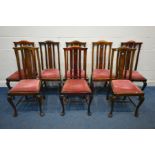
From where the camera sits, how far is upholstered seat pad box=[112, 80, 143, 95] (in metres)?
2.23

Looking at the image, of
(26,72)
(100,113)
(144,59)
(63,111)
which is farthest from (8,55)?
(144,59)

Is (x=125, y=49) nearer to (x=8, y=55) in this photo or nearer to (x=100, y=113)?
(x=100, y=113)

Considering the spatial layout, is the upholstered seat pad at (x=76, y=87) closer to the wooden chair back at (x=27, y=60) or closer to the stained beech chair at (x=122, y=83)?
the stained beech chair at (x=122, y=83)

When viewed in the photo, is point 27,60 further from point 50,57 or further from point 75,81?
point 75,81

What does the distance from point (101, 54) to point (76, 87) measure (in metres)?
0.98

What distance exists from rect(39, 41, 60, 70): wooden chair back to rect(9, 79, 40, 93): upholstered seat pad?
1.99 feet

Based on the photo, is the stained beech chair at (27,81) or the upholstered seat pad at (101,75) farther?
the upholstered seat pad at (101,75)

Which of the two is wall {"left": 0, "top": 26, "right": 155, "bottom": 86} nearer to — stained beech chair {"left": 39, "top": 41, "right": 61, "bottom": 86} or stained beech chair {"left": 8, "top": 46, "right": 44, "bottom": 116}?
stained beech chair {"left": 39, "top": 41, "right": 61, "bottom": 86}

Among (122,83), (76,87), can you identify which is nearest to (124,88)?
(122,83)

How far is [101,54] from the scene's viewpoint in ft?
9.53

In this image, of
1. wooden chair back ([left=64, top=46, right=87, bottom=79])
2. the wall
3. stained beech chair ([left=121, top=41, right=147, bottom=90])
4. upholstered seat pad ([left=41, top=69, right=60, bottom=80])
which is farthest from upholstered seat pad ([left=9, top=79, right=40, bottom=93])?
stained beech chair ([left=121, top=41, right=147, bottom=90])

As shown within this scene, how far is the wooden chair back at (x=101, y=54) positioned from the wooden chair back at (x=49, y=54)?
28.9 inches

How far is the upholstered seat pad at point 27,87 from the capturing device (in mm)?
2260

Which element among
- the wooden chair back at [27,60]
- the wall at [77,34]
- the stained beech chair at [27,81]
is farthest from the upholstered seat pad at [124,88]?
the wooden chair back at [27,60]
